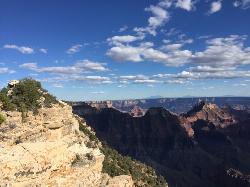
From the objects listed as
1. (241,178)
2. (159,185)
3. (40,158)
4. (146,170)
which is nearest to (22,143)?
(40,158)

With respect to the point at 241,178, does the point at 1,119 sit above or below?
above

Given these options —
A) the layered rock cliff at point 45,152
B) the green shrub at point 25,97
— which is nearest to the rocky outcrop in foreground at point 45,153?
the layered rock cliff at point 45,152

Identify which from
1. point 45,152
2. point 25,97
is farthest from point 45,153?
point 25,97

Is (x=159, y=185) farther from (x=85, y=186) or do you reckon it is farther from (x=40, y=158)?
(x=40, y=158)

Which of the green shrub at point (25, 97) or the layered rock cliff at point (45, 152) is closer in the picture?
the layered rock cliff at point (45, 152)

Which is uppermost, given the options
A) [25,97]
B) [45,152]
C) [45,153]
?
[25,97]

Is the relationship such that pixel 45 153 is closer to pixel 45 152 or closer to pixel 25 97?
pixel 45 152

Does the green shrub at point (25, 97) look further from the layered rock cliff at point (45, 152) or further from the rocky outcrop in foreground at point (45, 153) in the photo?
the rocky outcrop in foreground at point (45, 153)

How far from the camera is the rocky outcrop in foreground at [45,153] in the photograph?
57.2 meters

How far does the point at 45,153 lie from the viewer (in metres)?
61.3

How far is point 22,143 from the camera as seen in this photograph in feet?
197

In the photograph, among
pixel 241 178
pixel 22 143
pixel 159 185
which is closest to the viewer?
pixel 22 143

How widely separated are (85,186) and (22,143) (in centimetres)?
1454

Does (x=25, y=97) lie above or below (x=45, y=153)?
above
